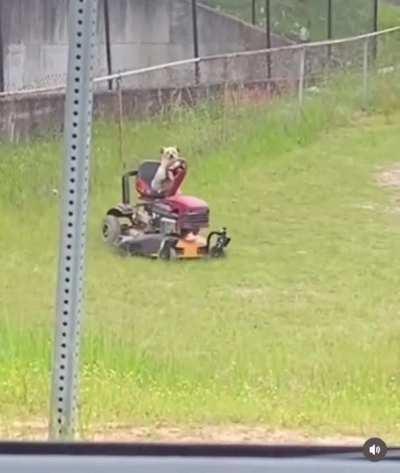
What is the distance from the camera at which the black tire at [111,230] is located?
8.88 m

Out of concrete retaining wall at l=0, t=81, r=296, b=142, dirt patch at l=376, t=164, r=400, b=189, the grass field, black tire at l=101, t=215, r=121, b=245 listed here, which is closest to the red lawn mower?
black tire at l=101, t=215, r=121, b=245

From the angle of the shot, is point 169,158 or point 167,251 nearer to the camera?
point 167,251

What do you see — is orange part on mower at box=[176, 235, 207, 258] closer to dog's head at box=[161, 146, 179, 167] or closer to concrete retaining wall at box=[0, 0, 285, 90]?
dog's head at box=[161, 146, 179, 167]

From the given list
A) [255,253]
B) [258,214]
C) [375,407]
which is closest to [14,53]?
[258,214]

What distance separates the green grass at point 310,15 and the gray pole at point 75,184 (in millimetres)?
15916

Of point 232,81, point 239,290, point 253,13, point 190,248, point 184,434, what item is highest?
point 253,13

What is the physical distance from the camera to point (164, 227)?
9078 millimetres

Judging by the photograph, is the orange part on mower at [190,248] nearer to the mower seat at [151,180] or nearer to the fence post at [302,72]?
the mower seat at [151,180]

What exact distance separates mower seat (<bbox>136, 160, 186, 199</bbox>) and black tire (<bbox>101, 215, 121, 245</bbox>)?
1.40 feet

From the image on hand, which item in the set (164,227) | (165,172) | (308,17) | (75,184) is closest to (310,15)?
(308,17)

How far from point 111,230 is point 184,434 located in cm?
570

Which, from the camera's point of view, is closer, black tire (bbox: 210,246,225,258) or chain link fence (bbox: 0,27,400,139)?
black tire (bbox: 210,246,225,258)

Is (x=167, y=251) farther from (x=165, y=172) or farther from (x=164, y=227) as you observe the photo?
(x=165, y=172)

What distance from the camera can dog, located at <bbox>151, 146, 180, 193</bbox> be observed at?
30.1 feet
